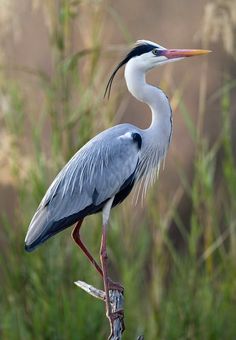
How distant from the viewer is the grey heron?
12.0ft

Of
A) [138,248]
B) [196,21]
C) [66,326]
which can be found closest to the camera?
[66,326]

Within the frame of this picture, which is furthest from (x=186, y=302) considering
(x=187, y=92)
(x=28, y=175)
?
(x=187, y=92)

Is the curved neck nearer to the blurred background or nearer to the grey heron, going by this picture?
the grey heron

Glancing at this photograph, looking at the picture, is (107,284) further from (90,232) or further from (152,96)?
(90,232)

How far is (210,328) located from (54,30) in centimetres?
121

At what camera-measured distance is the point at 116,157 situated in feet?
12.2

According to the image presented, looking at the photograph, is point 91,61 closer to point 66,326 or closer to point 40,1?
point 40,1

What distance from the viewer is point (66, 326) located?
421 centimetres

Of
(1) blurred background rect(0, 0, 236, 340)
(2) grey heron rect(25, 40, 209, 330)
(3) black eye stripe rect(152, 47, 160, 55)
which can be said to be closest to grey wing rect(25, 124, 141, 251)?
(2) grey heron rect(25, 40, 209, 330)

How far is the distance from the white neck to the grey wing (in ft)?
0.26

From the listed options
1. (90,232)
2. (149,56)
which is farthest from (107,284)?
(90,232)

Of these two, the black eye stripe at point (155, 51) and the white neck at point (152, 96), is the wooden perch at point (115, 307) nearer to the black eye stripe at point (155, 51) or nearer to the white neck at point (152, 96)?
the white neck at point (152, 96)

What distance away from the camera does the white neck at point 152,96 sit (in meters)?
3.68

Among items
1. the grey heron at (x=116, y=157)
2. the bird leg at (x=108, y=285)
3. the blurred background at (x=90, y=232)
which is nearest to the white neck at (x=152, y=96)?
the grey heron at (x=116, y=157)
